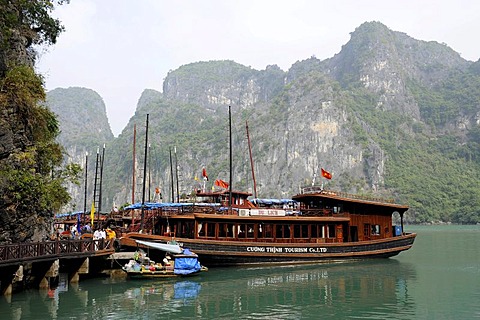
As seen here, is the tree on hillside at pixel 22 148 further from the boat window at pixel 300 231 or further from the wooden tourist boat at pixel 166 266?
the boat window at pixel 300 231

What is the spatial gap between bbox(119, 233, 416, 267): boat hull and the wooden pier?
1855mm

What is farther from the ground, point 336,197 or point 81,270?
point 336,197

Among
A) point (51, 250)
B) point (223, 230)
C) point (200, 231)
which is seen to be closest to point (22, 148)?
point (51, 250)

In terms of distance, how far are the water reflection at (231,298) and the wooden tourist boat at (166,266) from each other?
36 cm

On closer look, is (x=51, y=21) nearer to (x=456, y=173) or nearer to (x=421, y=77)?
(x=456, y=173)

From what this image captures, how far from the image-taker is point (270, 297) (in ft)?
55.8

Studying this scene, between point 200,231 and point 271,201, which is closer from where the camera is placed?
point 200,231

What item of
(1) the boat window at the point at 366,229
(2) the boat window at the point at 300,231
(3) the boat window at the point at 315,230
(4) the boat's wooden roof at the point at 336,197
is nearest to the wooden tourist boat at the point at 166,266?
(2) the boat window at the point at 300,231

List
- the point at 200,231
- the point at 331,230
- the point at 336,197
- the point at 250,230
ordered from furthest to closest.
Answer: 1. the point at 336,197
2. the point at 331,230
3. the point at 250,230
4. the point at 200,231

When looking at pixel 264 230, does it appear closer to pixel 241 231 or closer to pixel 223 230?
pixel 241 231

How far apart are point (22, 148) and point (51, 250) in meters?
4.05

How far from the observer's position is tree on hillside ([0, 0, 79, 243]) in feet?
52.5

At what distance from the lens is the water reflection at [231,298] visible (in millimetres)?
14477

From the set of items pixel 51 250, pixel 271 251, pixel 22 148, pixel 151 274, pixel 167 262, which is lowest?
pixel 151 274
